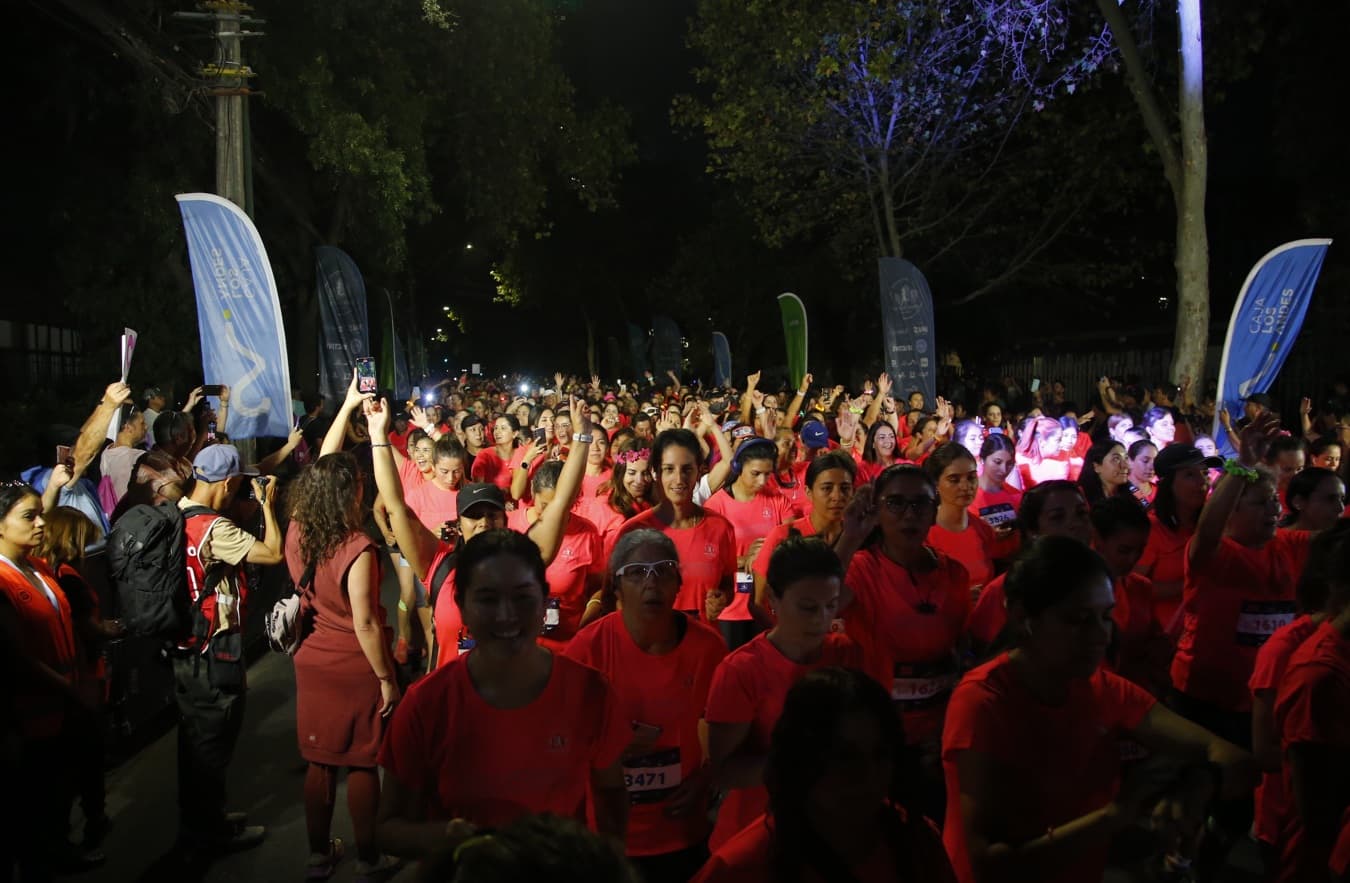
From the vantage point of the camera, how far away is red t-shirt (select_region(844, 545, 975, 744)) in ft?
13.0

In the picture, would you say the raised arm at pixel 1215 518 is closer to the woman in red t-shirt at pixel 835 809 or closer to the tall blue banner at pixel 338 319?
the woman in red t-shirt at pixel 835 809

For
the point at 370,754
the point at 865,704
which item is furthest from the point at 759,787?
the point at 370,754

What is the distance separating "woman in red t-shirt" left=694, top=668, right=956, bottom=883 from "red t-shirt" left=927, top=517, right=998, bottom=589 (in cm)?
292

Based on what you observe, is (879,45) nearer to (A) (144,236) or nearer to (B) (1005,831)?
(A) (144,236)

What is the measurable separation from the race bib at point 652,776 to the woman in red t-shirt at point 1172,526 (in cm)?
273

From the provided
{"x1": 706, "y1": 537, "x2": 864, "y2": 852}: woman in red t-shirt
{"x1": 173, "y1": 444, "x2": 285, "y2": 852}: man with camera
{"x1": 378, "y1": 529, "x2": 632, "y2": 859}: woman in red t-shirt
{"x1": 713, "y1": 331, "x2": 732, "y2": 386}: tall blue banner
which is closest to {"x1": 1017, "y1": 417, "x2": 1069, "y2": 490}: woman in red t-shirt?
{"x1": 706, "y1": 537, "x2": 864, "y2": 852}: woman in red t-shirt

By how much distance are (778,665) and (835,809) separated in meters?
1.08

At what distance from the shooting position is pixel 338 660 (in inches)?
185

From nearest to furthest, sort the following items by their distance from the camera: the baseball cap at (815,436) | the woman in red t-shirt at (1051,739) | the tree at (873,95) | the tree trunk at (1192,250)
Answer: the woman in red t-shirt at (1051,739) → the baseball cap at (815,436) → the tree trunk at (1192,250) → the tree at (873,95)

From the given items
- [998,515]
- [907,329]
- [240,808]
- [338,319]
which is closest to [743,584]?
[998,515]

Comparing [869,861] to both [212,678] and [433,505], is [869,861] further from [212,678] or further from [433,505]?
[433,505]

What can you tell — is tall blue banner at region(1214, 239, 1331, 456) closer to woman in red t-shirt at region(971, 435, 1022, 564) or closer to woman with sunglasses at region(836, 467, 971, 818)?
woman in red t-shirt at region(971, 435, 1022, 564)

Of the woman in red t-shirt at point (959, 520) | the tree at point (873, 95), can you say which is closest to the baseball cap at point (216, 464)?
the woman in red t-shirt at point (959, 520)

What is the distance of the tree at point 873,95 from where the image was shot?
20.3 m
